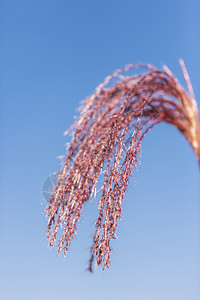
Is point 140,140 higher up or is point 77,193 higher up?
point 140,140

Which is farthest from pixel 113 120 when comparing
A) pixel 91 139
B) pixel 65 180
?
pixel 65 180

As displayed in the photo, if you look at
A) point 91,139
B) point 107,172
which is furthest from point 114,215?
point 91,139

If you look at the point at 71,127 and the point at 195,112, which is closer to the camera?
the point at 195,112

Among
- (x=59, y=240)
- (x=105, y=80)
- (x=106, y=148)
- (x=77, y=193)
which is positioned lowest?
(x=59, y=240)

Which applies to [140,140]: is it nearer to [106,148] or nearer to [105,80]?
[106,148]

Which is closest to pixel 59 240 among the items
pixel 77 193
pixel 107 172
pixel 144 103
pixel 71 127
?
pixel 77 193

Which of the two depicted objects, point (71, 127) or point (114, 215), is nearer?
point (114, 215)

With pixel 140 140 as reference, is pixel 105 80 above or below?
above

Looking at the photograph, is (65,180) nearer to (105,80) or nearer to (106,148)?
(106,148)

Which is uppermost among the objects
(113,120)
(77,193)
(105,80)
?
(105,80)
